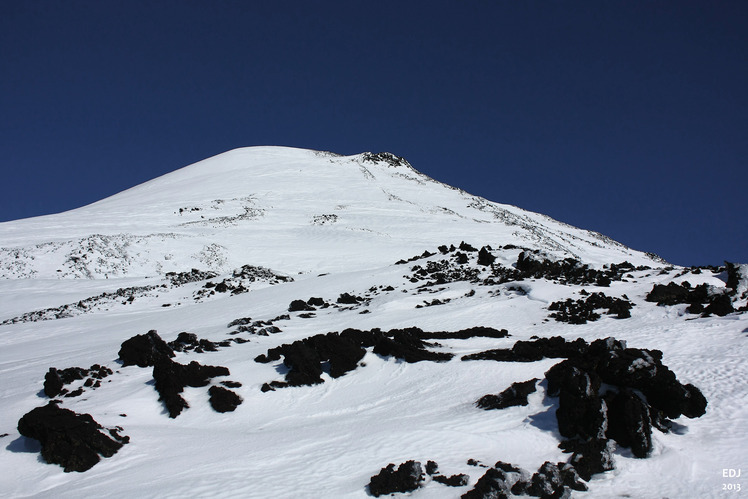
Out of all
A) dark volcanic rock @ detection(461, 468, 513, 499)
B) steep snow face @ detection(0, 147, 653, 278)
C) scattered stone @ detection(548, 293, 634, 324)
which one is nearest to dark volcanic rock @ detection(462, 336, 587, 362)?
scattered stone @ detection(548, 293, 634, 324)

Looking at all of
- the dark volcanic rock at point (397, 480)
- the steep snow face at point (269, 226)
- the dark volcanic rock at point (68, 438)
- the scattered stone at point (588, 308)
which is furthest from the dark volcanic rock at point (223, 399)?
the steep snow face at point (269, 226)

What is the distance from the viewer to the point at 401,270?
1393 inches

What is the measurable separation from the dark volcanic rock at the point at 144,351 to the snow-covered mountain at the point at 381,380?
0.22ft

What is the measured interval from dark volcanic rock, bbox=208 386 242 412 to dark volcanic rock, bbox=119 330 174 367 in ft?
11.7

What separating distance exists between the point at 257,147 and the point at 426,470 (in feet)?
351

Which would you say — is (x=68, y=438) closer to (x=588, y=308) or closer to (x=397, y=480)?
(x=397, y=480)

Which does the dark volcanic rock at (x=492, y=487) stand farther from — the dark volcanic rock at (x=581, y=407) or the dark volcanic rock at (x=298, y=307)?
the dark volcanic rock at (x=298, y=307)

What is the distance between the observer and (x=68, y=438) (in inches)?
410

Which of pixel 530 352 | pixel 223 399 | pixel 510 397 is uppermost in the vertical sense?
pixel 223 399

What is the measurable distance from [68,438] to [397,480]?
7280 mm

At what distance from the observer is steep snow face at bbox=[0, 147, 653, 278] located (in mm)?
41875

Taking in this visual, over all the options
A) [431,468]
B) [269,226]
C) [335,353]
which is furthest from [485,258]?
[269,226]

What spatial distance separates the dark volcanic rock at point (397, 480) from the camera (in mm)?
9055

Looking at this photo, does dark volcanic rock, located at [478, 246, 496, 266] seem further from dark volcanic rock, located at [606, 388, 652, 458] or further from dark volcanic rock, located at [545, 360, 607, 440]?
dark volcanic rock, located at [606, 388, 652, 458]
